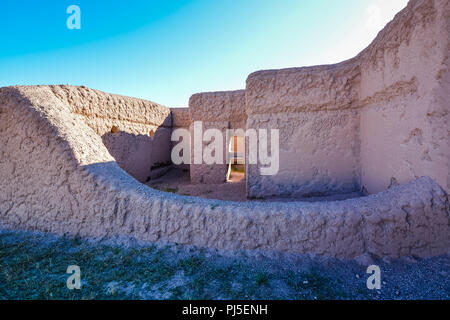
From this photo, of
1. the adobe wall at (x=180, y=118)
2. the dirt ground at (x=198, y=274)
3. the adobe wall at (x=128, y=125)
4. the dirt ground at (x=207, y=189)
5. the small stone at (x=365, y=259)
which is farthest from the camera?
the adobe wall at (x=180, y=118)

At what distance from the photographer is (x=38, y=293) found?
Result: 53.9 inches

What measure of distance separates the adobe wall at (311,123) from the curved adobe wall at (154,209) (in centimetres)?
176

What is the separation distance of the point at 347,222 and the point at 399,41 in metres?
2.22

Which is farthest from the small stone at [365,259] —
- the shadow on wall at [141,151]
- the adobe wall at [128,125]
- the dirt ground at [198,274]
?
the shadow on wall at [141,151]

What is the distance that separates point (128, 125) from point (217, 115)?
7.68 ft

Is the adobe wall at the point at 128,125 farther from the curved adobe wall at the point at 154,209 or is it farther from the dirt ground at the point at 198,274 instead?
the dirt ground at the point at 198,274

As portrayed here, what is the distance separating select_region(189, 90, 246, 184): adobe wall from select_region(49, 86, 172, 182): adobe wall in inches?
53.0

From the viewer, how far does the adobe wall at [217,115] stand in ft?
18.9

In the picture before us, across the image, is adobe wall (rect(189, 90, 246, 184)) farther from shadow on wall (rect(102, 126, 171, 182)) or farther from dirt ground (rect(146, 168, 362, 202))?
shadow on wall (rect(102, 126, 171, 182))

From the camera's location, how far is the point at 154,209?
2.01m

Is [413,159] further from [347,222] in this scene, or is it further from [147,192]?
[147,192]

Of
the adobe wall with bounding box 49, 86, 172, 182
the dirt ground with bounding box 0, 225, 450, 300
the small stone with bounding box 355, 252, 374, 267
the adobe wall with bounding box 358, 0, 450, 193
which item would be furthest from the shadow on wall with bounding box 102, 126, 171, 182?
the adobe wall with bounding box 358, 0, 450, 193
